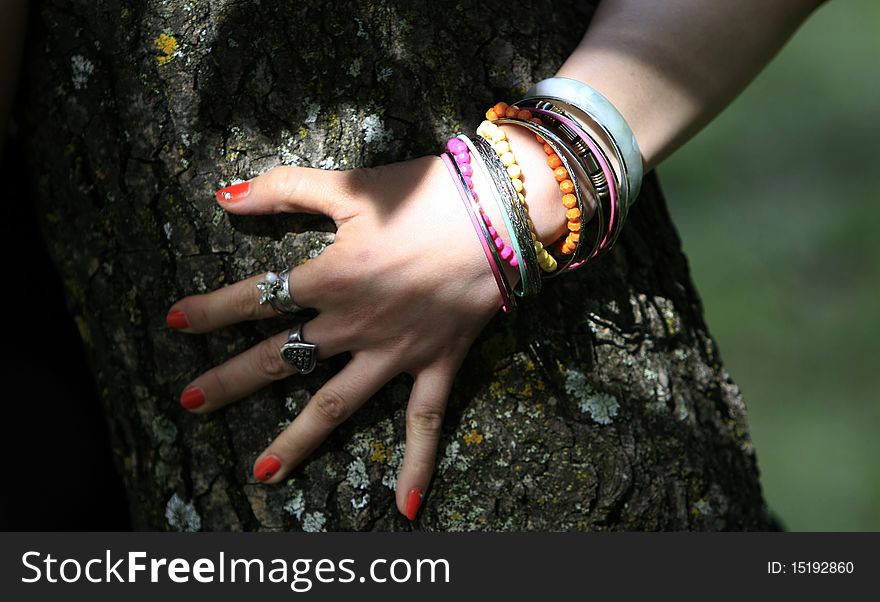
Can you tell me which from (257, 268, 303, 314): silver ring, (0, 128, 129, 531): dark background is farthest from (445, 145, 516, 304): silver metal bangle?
(0, 128, 129, 531): dark background

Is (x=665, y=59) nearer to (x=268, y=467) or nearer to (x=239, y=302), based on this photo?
(x=239, y=302)

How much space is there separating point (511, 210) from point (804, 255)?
11.4ft

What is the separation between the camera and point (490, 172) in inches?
51.6

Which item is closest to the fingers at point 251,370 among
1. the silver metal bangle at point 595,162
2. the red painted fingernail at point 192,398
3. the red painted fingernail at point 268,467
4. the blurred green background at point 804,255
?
the red painted fingernail at point 192,398

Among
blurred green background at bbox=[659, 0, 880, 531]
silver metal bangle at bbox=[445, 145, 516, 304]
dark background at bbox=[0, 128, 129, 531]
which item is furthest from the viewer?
blurred green background at bbox=[659, 0, 880, 531]

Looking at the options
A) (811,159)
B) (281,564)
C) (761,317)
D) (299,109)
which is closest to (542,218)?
(299,109)

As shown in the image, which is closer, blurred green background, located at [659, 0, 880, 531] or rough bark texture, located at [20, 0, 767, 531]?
rough bark texture, located at [20, 0, 767, 531]

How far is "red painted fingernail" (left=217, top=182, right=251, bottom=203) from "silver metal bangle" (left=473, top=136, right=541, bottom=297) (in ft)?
1.30

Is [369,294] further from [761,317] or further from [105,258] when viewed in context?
[761,317]

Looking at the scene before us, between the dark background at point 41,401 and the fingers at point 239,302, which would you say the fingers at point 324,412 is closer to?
the fingers at point 239,302

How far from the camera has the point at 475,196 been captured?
130cm

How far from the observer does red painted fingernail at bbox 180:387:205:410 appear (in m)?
1.46

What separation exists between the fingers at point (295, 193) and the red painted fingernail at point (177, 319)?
0.21m

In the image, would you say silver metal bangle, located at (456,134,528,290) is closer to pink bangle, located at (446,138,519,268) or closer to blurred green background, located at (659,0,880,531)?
pink bangle, located at (446,138,519,268)
